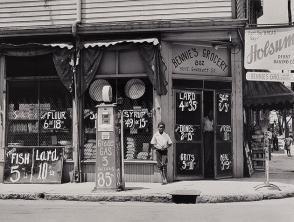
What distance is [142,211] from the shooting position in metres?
9.84

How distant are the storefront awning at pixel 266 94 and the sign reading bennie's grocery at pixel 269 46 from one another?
12.4 ft

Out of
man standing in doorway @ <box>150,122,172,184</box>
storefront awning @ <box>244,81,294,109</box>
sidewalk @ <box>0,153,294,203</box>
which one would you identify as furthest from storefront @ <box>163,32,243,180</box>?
storefront awning @ <box>244,81,294,109</box>

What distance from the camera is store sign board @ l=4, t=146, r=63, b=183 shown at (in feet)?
46.8

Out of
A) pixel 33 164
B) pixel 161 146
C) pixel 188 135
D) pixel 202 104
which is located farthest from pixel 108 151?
pixel 202 104

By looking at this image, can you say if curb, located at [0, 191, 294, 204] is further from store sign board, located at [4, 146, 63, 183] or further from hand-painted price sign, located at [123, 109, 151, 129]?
hand-painted price sign, located at [123, 109, 151, 129]

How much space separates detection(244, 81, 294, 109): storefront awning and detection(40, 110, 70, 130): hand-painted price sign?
5.69m

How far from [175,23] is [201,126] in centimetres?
311

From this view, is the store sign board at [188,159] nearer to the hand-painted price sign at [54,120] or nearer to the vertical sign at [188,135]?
the vertical sign at [188,135]

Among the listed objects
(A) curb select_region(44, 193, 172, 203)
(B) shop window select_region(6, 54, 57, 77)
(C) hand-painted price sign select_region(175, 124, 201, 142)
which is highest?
(B) shop window select_region(6, 54, 57, 77)

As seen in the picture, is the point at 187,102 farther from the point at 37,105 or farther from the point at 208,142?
the point at 37,105

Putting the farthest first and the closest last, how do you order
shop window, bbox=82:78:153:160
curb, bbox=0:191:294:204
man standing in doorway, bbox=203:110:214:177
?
1. man standing in doorway, bbox=203:110:214:177
2. shop window, bbox=82:78:153:160
3. curb, bbox=0:191:294:204

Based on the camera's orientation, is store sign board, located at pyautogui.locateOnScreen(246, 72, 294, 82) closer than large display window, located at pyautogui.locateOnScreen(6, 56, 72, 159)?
Yes

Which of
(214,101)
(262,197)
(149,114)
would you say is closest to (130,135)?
(149,114)

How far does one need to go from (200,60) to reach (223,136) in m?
2.35
